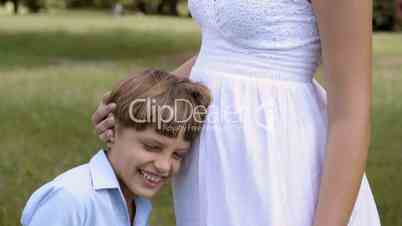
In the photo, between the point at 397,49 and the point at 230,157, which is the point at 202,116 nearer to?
the point at 230,157

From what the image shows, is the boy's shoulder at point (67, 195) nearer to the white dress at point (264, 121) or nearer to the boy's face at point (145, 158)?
the boy's face at point (145, 158)

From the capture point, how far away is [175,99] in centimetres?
211

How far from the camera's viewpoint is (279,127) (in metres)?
1.91

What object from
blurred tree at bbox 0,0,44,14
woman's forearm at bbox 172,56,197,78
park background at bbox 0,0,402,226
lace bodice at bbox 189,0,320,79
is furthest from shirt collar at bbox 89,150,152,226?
blurred tree at bbox 0,0,44,14

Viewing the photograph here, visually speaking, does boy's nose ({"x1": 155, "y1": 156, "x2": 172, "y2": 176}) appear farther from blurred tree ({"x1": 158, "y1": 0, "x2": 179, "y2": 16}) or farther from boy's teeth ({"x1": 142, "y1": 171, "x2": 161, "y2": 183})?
blurred tree ({"x1": 158, "y1": 0, "x2": 179, "y2": 16})

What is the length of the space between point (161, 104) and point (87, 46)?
640 inches

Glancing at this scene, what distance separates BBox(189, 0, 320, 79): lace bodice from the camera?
1897 mm

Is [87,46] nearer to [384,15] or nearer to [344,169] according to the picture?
[384,15]

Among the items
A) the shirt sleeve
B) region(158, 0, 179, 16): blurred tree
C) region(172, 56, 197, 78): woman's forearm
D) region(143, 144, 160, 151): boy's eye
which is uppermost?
region(172, 56, 197, 78): woman's forearm

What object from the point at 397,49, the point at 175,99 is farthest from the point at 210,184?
the point at 397,49

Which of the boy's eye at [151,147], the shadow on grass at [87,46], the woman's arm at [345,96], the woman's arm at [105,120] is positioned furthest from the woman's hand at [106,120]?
the shadow on grass at [87,46]

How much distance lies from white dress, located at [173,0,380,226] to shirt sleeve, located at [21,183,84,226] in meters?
0.33

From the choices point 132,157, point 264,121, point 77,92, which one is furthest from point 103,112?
point 77,92

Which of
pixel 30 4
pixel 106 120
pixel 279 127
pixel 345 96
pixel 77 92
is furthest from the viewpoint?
pixel 30 4
